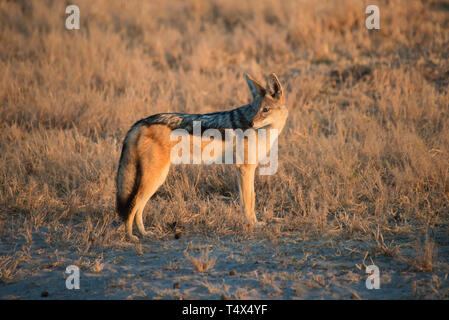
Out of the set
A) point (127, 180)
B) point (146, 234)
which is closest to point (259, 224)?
point (146, 234)

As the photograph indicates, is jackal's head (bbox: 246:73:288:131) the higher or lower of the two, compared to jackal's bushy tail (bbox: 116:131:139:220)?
higher

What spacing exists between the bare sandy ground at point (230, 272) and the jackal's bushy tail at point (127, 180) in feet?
1.37

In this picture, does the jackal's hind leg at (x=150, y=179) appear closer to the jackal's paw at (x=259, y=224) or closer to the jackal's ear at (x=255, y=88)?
the jackal's paw at (x=259, y=224)

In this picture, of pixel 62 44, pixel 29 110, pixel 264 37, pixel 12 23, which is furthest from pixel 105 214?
pixel 12 23

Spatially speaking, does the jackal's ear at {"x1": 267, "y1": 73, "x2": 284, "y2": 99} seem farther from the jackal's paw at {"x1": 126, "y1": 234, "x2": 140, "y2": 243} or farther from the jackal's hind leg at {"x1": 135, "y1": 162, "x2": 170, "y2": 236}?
the jackal's paw at {"x1": 126, "y1": 234, "x2": 140, "y2": 243}

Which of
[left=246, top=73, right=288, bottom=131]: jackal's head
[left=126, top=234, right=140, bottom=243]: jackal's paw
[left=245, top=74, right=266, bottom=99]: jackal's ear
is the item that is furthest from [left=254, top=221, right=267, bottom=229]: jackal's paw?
[left=245, top=74, right=266, bottom=99]: jackal's ear

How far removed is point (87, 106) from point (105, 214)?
361cm

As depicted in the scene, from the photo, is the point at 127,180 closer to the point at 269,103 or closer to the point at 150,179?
the point at 150,179

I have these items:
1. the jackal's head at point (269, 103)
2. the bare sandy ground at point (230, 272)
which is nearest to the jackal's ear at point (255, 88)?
the jackal's head at point (269, 103)

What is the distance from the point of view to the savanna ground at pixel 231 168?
154 inches

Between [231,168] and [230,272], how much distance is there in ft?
8.42

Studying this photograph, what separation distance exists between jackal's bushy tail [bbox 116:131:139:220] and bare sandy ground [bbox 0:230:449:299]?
1.37ft

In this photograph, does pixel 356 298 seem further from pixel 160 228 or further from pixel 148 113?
pixel 148 113

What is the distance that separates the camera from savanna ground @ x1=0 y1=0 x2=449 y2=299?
3.90m
